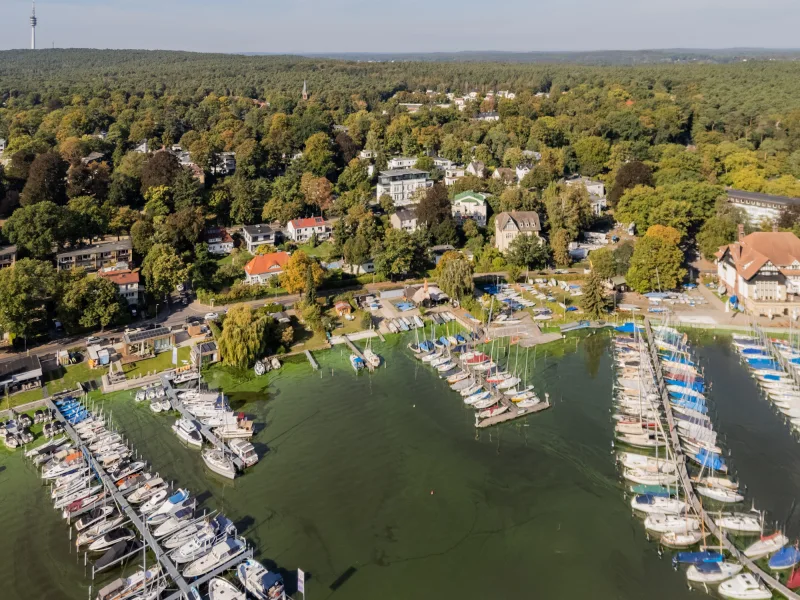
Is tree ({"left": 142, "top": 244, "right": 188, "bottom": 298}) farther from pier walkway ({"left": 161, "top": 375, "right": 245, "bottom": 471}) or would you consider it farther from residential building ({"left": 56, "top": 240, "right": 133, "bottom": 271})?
pier walkway ({"left": 161, "top": 375, "right": 245, "bottom": 471})

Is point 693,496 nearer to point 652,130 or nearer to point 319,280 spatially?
point 319,280

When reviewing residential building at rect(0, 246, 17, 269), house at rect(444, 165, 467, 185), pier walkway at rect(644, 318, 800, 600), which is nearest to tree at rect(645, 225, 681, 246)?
pier walkway at rect(644, 318, 800, 600)

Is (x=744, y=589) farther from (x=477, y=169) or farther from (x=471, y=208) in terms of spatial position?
(x=477, y=169)

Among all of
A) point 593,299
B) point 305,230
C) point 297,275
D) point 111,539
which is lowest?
point 111,539

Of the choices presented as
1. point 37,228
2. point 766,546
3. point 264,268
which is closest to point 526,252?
point 264,268

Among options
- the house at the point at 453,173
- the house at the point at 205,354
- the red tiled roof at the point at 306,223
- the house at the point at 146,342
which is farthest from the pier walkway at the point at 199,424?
the house at the point at 453,173

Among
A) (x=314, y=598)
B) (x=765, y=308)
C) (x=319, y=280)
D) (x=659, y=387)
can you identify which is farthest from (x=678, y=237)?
(x=314, y=598)

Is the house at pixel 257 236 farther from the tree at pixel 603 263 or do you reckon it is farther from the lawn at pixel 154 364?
the tree at pixel 603 263
